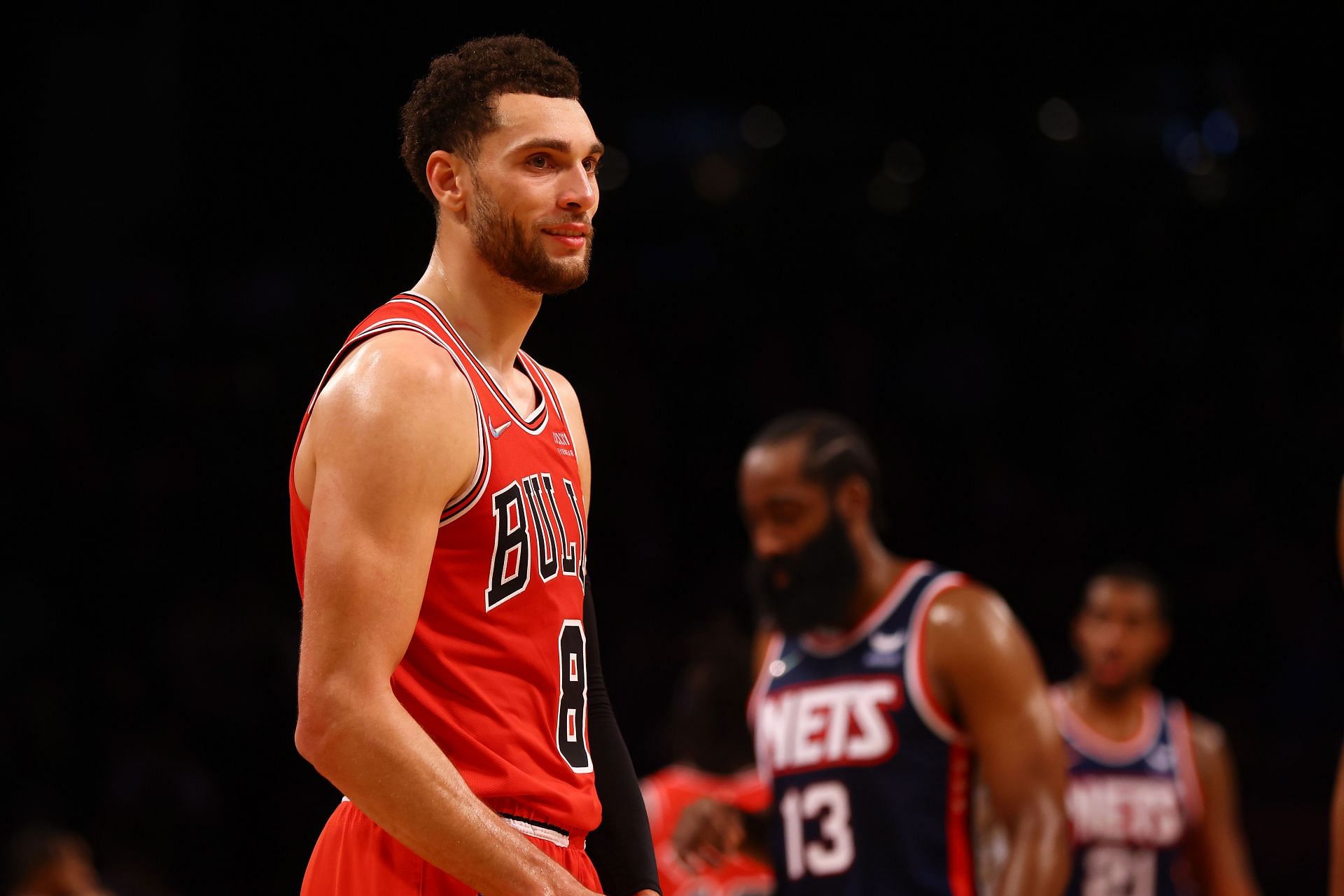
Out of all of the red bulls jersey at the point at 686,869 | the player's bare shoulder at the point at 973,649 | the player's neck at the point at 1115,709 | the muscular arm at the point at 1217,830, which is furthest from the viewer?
the player's neck at the point at 1115,709

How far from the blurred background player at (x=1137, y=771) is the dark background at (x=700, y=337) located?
1508 millimetres

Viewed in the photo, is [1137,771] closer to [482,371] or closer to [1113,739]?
[1113,739]

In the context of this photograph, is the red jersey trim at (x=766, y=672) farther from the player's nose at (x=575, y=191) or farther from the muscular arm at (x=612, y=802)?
the player's nose at (x=575, y=191)

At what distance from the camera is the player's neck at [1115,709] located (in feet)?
22.1

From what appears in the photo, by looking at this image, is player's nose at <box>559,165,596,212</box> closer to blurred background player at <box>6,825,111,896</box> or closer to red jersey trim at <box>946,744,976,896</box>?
red jersey trim at <box>946,744,976,896</box>

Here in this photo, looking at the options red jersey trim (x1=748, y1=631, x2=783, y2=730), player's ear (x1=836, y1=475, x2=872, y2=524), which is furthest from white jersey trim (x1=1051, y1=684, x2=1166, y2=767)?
player's ear (x1=836, y1=475, x2=872, y2=524)

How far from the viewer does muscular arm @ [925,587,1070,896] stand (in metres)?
3.95

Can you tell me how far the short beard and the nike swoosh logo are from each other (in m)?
2.17

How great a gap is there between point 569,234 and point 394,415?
1.55ft

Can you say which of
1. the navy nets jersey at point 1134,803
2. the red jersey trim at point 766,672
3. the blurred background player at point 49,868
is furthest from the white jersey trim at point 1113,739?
the blurred background player at point 49,868

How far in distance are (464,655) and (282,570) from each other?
22.2 feet

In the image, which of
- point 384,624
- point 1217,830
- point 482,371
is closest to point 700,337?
point 1217,830

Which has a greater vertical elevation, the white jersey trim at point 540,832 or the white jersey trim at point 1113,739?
the white jersey trim at point 540,832

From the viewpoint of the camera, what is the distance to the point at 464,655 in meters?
2.19
